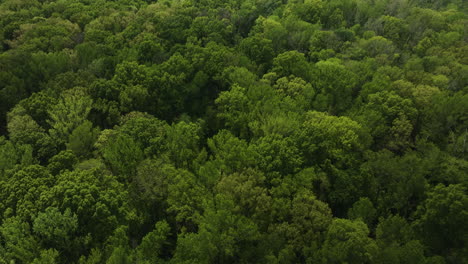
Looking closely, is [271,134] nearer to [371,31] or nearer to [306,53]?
[306,53]

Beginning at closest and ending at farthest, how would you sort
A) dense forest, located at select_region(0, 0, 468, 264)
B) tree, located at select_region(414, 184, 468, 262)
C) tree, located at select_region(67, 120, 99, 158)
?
dense forest, located at select_region(0, 0, 468, 264) < tree, located at select_region(414, 184, 468, 262) < tree, located at select_region(67, 120, 99, 158)

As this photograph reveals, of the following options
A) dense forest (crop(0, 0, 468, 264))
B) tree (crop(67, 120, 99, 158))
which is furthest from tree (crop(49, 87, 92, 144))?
tree (crop(67, 120, 99, 158))

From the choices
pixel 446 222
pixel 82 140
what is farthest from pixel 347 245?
pixel 82 140

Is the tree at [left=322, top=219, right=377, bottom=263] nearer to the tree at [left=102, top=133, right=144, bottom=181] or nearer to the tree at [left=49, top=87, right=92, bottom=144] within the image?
the tree at [left=102, top=133, right=144, bottom=181]

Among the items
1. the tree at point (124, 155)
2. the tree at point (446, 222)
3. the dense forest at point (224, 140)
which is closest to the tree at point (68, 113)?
the dense forest at point (224, 140)

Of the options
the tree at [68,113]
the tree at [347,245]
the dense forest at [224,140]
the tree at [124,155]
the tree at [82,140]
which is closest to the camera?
the tree at [347,245]

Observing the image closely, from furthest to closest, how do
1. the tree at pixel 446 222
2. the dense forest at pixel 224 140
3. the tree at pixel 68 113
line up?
the tree at pixel 68 113
the tree at pixel 446 222
the dense forest at pixel 224 140

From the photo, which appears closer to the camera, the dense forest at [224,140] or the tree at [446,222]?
the dense forest at [224,140]

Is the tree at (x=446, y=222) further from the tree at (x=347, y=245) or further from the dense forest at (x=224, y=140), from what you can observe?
the tree at (x=347, y=245)
